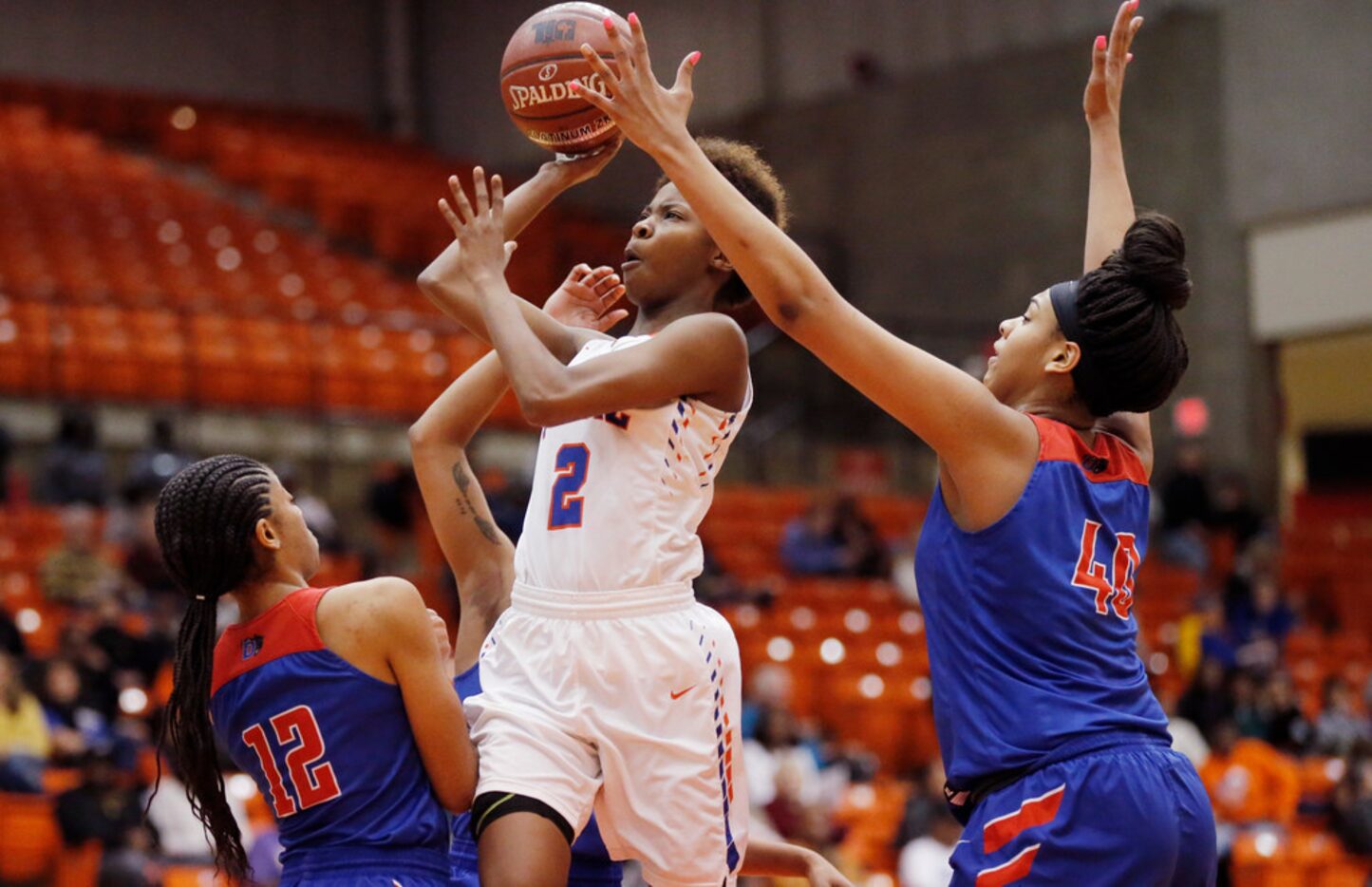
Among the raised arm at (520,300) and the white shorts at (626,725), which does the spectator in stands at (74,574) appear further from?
the white shorts at (626,725)

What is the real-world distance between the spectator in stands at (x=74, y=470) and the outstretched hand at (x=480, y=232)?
31.4 feet

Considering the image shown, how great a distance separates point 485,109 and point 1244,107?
10309mm

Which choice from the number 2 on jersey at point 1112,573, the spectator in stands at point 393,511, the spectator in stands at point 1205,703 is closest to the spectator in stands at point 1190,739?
the spectator in stands at point 1205,703

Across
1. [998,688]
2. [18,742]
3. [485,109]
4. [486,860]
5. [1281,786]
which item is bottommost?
[1281,786]

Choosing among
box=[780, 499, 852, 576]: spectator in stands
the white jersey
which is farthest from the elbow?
box=[780, 499, 852, 576]: spectator in stands

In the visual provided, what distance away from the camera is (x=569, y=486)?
3.74 metres

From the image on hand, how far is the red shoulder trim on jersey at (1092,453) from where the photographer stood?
10.6 feet

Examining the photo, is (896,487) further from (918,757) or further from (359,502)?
(918,757)

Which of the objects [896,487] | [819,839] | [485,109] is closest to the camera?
[819,839]

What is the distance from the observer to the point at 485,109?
77.4 feet

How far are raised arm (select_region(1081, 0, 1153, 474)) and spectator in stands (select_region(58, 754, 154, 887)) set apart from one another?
17.8 feet

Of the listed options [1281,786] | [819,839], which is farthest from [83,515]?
[1281,786]

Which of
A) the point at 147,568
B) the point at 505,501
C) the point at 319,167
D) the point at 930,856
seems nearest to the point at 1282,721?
the point at 930,856

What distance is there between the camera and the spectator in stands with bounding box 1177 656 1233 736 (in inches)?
458
